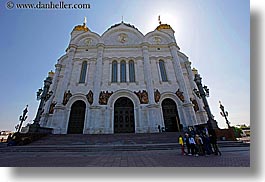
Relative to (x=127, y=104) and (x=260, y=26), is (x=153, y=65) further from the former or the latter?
(x=260, y=26)

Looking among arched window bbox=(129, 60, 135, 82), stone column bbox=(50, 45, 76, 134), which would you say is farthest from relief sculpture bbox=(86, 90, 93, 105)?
arched window bbox=(129, 60, 135, 82)

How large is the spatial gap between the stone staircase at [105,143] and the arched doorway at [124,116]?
351cm

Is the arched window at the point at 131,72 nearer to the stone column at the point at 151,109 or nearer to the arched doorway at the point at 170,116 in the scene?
the stone column at the point at 151,109

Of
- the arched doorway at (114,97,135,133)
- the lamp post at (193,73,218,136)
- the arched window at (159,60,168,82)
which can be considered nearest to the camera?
the lamp post at (193,73,218,136)

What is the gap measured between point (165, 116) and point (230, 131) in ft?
20.4

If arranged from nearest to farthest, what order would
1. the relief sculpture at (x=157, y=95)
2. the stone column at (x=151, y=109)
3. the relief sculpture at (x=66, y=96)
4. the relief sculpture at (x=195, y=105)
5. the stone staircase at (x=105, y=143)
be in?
the stone staircase at (x=105, y=143) → the stone column at (x=151, y=109) → the relief sculpture at (x=66, y=96) → the relief sculpture at (x=157, y=95) → the relief sculpture at (x=195, y=105)

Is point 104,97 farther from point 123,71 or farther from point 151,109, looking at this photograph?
point 151,109

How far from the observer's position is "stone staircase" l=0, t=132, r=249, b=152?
8.42 meters

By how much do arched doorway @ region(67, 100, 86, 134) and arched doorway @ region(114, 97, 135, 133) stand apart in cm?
321

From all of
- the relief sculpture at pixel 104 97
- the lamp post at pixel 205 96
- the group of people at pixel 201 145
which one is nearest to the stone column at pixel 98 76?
the relief sculpture at pixel 104 97

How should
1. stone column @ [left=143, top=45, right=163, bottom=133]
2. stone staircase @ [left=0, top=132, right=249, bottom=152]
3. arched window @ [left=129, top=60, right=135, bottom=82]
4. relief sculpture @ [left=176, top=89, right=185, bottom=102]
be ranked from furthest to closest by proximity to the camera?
arched window @ [left=129, top=60, right=135, bottom=82] → relief sculpture @ [left=176, top=89, right=185, bottom=102] → stone column @ [left=143, top=45, right=163, bottom=133] → stone staircase @ [left=0, top=132, right=249, bottom=152]

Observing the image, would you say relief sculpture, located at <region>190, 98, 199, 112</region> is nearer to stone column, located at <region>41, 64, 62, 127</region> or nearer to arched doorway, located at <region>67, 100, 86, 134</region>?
arched doorway, located at <region>67, 100, 86, 134</region>

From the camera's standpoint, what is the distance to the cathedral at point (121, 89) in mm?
15328

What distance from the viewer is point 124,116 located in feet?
52.5
